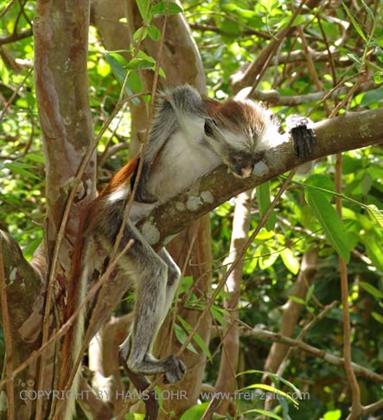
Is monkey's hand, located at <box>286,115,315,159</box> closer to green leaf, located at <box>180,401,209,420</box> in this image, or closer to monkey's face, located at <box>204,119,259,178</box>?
monkey's face, located at <box>204,119,259,178</box>

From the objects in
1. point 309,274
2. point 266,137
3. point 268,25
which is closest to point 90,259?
point 266,137

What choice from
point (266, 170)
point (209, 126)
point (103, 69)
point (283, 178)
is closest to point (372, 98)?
point (283, 178)

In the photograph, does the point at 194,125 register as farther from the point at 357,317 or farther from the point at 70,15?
the point at 357,317

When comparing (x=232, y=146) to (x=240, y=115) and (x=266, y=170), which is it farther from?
(x=266, y=170)

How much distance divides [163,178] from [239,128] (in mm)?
535

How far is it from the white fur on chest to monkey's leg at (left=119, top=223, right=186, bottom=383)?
53 cm

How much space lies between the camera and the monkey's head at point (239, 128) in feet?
11.8

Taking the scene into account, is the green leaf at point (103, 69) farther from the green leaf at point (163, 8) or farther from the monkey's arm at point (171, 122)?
the green leaf at point (163, 8)

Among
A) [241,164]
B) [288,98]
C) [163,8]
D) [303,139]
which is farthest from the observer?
[288,98]

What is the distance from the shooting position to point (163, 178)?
13.2 ft

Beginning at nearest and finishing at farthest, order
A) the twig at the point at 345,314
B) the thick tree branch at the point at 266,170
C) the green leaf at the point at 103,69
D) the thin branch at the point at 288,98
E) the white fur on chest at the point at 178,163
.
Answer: the thick tree branch at the point at 266,170 < the twig at the point at 345,314 < the white fur on chest at the point at 178,163 < the thin branch at the point at 288,98 < the green leaf at the point at 103,69

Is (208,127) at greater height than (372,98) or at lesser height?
lesser

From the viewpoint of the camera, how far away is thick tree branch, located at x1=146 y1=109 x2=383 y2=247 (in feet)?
8.32

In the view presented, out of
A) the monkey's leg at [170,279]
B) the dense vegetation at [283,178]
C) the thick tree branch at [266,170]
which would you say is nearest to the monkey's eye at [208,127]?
the dense vegetation at [283,178]
